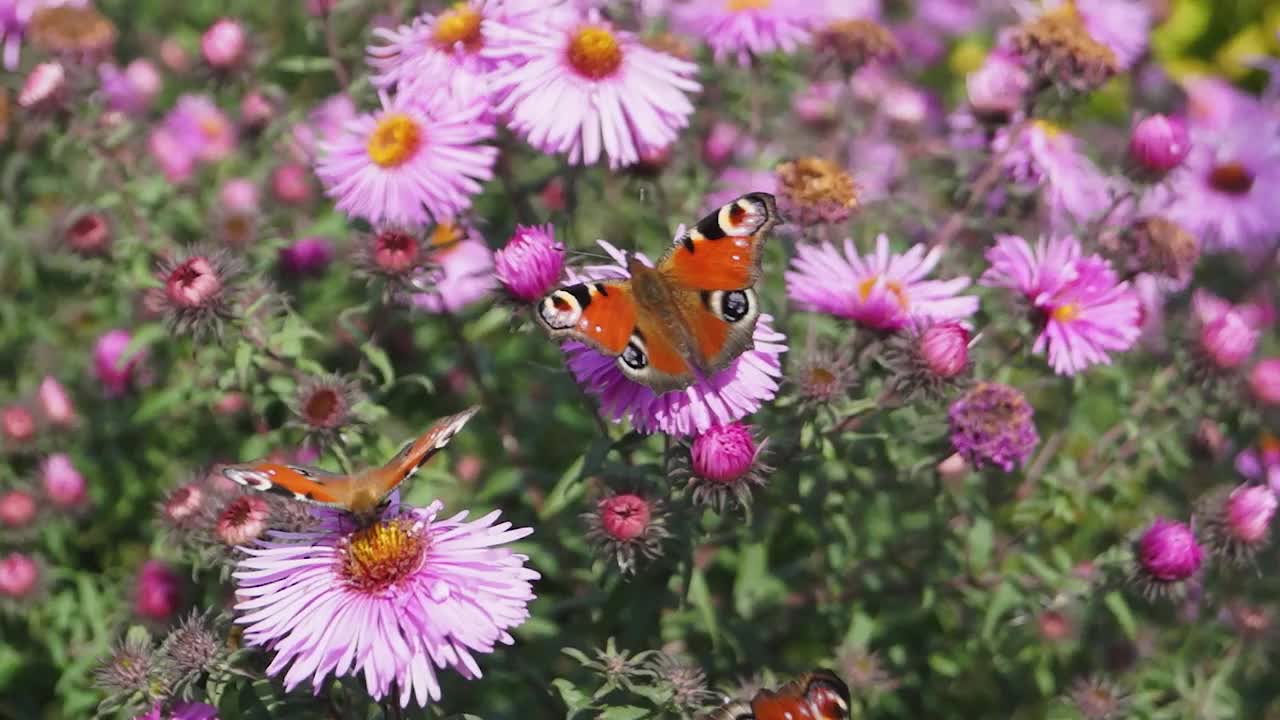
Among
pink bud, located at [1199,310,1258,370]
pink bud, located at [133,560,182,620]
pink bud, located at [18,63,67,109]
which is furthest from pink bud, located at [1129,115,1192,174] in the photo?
pink bud, located at [18,63,67,109]

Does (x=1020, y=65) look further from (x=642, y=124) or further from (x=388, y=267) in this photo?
(x=388, y=267)

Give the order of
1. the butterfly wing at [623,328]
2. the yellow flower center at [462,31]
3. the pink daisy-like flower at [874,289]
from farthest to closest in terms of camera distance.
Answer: the yellow flower center at [462,31], the pink daisy-like flower at [874,289], the butterfly wing at [623,328]

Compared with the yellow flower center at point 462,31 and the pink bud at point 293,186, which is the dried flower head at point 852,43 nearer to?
the yellow flower center at point 462,31

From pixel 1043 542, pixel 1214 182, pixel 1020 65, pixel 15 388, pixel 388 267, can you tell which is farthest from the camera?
pixel 1214 182

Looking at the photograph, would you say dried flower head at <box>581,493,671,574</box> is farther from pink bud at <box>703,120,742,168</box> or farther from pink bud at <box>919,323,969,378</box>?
pink bud at <box>703,120,742,168</box>

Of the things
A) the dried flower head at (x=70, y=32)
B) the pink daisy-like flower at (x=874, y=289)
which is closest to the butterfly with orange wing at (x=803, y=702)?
the pink daisy-like flower at (x=874, y=289)

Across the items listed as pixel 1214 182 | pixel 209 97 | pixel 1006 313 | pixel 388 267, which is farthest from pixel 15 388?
pixel 1214 182

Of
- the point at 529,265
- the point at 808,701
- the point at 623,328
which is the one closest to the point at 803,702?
the point at 808,701
